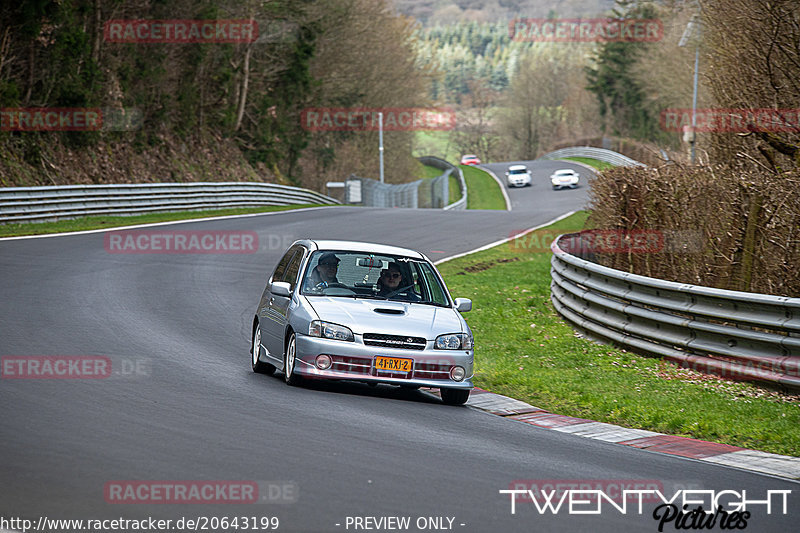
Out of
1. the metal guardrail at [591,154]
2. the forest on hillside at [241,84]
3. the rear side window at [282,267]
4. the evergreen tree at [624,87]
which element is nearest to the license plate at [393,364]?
the rear side window at [282,267]

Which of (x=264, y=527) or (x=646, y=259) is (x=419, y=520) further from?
(x=646, y=259)

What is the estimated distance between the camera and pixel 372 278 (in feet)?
39.0

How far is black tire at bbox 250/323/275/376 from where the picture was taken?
466 inches

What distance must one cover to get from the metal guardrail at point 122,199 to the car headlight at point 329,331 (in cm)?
1879

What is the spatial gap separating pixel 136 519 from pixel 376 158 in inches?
2745

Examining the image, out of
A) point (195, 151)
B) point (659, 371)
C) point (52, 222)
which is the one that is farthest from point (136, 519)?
point (195, 151)

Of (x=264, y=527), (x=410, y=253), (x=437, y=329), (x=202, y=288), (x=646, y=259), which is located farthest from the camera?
(x=202, y=288)

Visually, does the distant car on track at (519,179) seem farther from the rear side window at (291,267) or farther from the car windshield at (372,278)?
the car windshield at (372,278)

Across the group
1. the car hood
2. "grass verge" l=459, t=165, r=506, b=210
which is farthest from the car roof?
"grass verge" l=459, t=165, r=506, b=210

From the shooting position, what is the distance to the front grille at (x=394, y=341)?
34.4ft

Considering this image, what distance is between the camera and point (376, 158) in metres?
74.9

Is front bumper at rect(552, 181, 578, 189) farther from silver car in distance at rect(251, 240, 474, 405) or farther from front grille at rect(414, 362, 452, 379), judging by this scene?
front grille at rect(414, 362, 452, 379)

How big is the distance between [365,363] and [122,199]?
2382 cm

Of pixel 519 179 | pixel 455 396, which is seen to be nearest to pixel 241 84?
pixel 519 179
